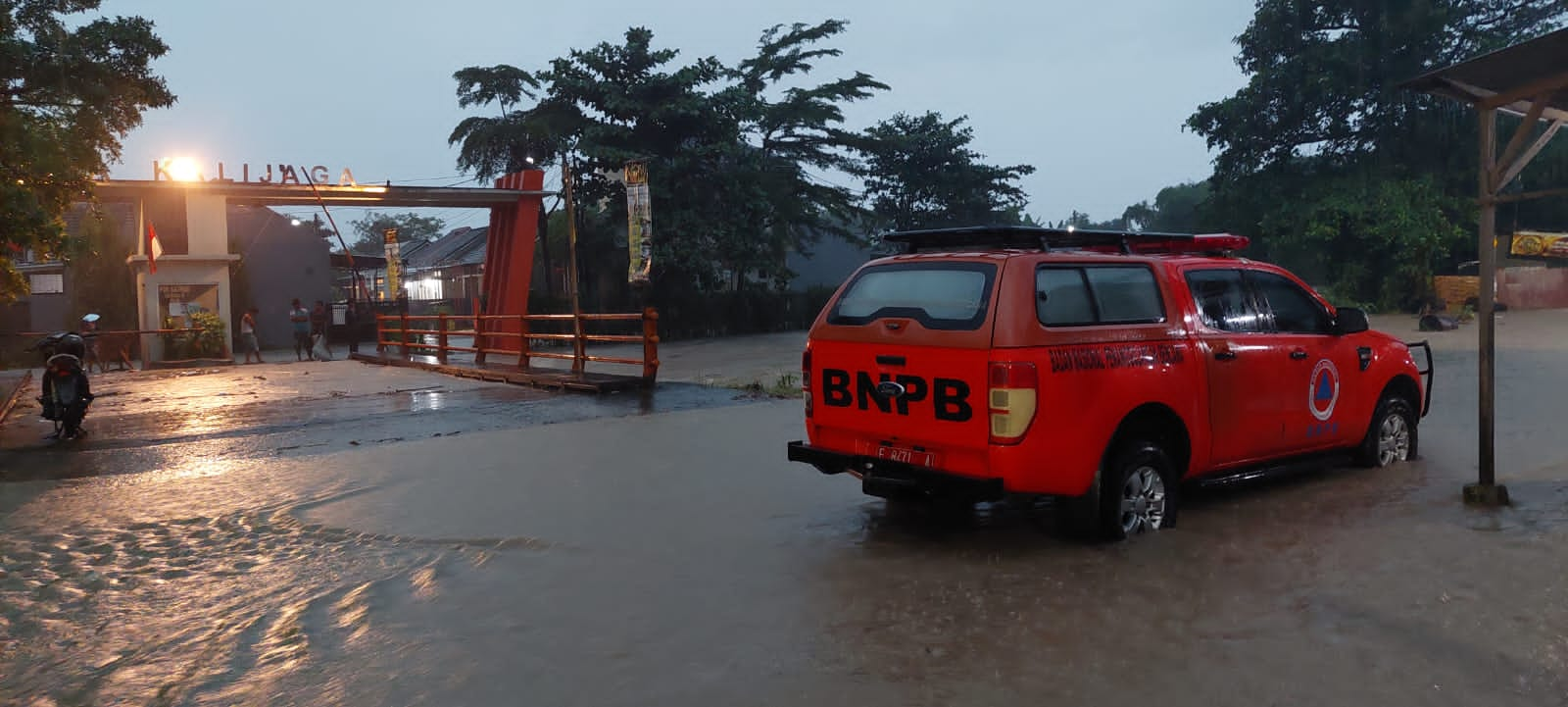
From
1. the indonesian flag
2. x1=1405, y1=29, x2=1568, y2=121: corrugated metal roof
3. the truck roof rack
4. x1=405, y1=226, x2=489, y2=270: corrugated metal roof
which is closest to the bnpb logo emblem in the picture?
the truck roof rack

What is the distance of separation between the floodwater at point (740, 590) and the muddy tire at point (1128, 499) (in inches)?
4.2

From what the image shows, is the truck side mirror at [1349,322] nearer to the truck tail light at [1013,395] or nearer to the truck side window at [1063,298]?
the truck side window at [1063,298]

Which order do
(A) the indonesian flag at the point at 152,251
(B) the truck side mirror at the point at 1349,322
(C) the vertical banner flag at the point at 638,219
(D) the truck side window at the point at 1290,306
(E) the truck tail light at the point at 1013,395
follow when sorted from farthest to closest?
(A) the indonesian flag at the point at 152,251, (C) the vertical banner flag at the point at 638,219, (B) the truck side mirror at the point at 1349,322, (D) the truck side window at the point at 1290,306, (E) the truck tail light at the point at 1013,395

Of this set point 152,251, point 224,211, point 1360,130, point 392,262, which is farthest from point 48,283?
point 1360,130

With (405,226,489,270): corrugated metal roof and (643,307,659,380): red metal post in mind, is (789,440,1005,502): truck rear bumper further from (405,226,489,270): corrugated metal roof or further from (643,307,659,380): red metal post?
(405,226,489,270): corrugated metal roof

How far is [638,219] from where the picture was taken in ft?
64.2

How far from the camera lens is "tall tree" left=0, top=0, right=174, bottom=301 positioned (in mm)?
13328

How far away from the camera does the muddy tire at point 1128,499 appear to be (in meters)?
5.40

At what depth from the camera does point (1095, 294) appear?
221 inches

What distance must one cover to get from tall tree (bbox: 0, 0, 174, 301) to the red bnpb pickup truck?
1235 centimetres

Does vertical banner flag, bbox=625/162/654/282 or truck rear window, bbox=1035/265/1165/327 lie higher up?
vertical banner flag, bbox=625/162/654/282

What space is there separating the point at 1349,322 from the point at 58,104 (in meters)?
16.4

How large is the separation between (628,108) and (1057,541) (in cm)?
2797

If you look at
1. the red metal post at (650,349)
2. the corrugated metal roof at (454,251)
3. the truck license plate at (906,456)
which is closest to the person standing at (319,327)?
the corrugated metal roof at (454,251)
